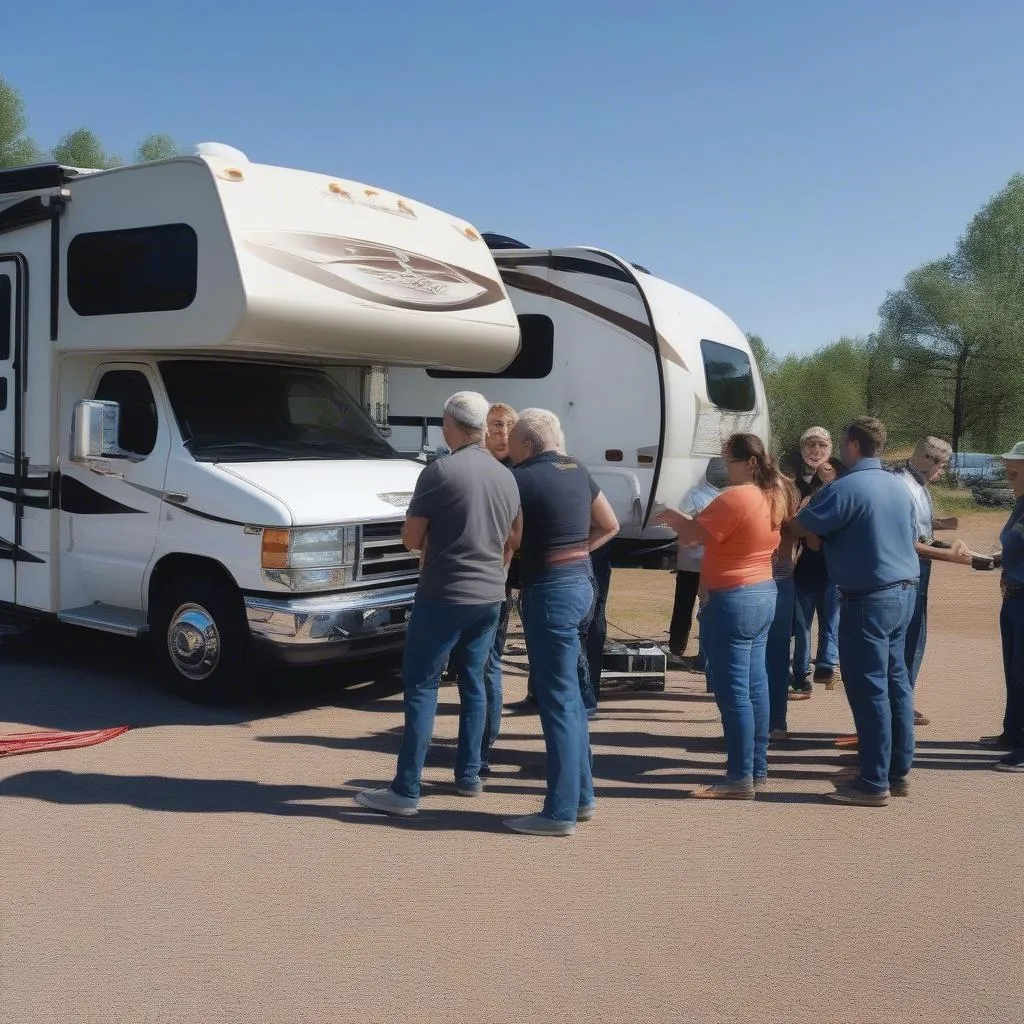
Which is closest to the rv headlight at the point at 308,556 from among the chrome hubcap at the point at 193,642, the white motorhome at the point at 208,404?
the white motorhome at the point at 208,404

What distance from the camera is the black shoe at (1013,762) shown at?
6.13 meters

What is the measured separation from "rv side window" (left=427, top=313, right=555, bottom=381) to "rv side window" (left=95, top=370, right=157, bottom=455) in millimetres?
3524

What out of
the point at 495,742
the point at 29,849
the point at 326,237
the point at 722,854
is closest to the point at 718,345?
the point at 326,237

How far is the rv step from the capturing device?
7125 millimetres

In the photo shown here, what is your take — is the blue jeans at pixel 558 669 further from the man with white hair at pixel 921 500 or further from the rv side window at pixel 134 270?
the rv side window at pixel 134 270

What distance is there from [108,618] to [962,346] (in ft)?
132

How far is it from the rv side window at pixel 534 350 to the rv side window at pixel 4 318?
157 inches

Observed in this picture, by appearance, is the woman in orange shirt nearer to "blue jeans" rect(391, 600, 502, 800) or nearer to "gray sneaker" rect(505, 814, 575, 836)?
"gray sneaker" rect(505, 814, 575, 836)

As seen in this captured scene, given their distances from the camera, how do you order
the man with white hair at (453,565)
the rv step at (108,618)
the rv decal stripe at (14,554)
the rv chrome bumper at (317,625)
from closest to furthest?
the man with white hair at (453,565)
the rv chrome bumper at (317,625)
the rv step at (108,618)
the rv decal stripe at (14,554)

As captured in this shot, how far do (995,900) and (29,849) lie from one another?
382cm

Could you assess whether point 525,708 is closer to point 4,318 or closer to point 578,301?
point 578,301

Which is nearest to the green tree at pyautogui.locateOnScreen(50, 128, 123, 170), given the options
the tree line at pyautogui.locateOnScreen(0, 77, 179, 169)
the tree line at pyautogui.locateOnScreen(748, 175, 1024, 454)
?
the tree line at pyautogui.locateOnScreen(0, 77, 179, 169)

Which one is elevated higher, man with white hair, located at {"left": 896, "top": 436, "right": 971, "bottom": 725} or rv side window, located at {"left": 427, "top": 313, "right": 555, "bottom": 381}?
rv side window, located at {"left": 427, "top": 313, "right": 555, "bottom": 381}

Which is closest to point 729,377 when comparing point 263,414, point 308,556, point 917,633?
point 917,633
